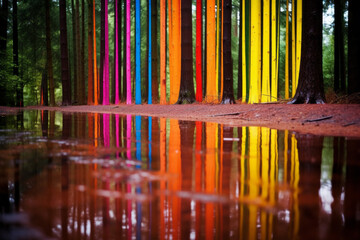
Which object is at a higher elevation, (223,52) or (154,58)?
(154,58)

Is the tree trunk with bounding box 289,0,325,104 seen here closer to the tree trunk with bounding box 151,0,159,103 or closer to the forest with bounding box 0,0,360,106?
the forest with bounding box 0,0,360,106

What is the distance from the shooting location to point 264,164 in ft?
8.23

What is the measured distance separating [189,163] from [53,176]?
3.27ft

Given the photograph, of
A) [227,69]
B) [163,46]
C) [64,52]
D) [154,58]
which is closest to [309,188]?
[227,69]

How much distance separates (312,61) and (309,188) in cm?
754

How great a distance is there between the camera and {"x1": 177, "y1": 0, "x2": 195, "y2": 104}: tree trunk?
14133mm

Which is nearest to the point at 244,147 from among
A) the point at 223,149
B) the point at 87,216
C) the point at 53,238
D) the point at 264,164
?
the point at 223,149

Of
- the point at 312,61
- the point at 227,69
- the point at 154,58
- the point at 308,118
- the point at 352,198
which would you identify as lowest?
the point at 352,198

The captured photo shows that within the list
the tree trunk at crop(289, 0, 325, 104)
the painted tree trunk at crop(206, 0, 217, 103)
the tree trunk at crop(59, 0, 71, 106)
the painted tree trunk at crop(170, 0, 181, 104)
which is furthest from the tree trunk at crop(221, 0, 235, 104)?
the tree trunk at crop(59, 0, 71, 106)

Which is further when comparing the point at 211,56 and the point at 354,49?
the point at 211,56

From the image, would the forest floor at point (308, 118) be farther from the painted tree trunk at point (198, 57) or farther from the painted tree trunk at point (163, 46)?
the painted tree trunk at point (163, 46)

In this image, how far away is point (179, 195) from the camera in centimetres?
169

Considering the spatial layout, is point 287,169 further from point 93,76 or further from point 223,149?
point 93,76

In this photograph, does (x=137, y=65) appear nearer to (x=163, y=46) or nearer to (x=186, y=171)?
(x=163, y=46)
